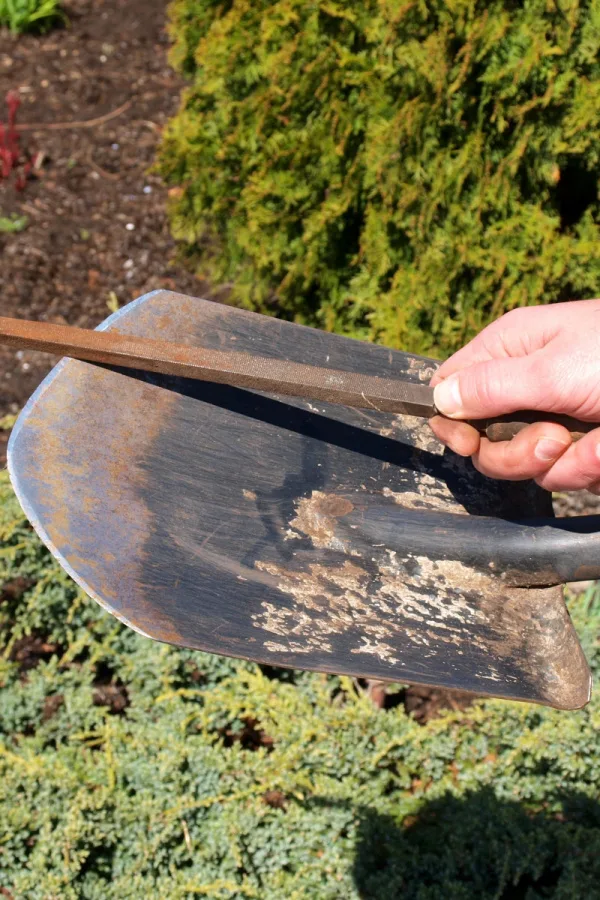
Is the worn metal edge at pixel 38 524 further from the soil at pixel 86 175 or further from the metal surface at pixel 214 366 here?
the soil at pixel 86 175

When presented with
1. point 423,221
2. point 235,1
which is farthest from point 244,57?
point 423,221

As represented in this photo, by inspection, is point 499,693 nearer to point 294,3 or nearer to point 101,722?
point 101,722

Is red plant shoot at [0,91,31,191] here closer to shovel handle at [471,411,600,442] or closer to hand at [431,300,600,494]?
hand at [431,300,600,494]

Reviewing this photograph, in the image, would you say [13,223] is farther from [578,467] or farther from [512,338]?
[578,467]

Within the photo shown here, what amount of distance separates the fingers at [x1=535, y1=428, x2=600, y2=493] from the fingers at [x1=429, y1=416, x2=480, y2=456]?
0.15 meters

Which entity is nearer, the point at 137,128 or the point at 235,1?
the point at 235,1

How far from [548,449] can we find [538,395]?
0.12 metres

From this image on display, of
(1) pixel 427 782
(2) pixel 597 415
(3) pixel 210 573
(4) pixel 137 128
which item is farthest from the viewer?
(4) pixel 137 128

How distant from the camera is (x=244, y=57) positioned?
3133mm

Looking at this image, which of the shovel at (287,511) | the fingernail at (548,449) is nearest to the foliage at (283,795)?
the shovel at (287,511)

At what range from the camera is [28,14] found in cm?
472

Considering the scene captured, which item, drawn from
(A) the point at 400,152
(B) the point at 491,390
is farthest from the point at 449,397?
(A) the point at 400,152

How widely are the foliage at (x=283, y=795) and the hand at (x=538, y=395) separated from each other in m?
0.96

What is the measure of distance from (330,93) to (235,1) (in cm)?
59
